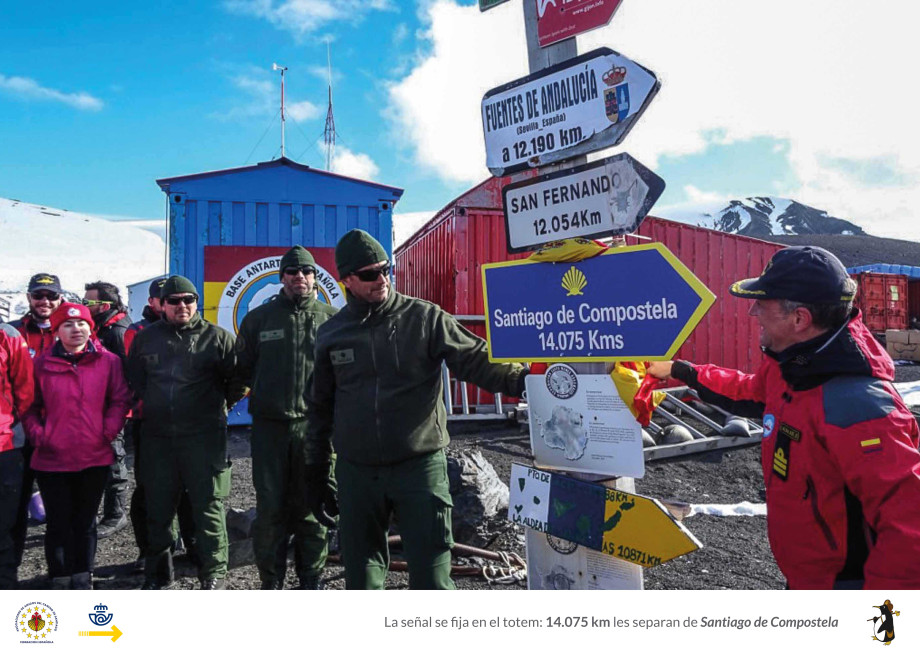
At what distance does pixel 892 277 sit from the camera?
68.8 ft

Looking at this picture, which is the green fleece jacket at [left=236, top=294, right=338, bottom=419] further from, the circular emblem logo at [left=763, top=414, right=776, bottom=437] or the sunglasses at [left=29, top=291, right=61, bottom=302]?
the circular emblem logo at [left=763, top=414, right=776, bottom=437]

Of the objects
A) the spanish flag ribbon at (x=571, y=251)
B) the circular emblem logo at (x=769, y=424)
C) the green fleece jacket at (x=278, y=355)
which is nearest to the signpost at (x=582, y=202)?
the spanish flag ribbon at (x=571, y=251)

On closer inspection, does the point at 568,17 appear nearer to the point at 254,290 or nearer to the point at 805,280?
the point at 805,280

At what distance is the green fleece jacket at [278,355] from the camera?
3.51m

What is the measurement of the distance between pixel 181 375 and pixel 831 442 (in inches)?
128

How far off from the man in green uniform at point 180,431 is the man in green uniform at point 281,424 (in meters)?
0.23

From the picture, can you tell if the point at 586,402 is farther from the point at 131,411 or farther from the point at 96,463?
the point at 131,411

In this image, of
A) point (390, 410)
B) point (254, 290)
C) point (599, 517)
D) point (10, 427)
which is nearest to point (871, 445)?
point (599, 517)

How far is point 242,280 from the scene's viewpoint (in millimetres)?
6188

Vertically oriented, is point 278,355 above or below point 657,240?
below

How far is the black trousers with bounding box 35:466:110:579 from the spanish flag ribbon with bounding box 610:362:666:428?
3149 millimetres

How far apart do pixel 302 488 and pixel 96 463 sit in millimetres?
1212
